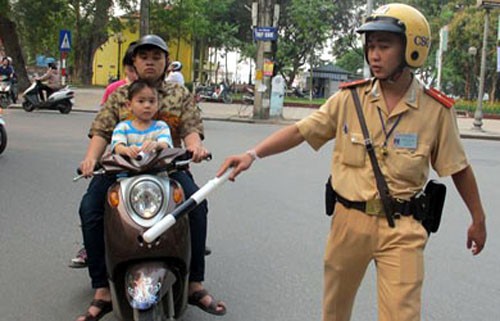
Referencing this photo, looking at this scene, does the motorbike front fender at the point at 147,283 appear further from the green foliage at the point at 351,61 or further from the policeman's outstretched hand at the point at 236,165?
the green foliage at the point at 351,61

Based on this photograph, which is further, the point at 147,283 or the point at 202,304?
the point at 202,304

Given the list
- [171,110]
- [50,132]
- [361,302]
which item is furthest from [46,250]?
[50,132]

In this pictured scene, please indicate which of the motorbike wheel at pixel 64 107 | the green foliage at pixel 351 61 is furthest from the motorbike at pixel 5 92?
the green foliage at pixel 351 61

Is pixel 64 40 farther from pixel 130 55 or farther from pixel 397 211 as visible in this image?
pixel 397 211

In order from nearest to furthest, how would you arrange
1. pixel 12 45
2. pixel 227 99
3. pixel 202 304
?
pixel 202 304 → pixel 12 45 → pixel 227 99

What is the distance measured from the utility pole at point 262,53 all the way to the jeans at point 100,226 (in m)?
15.6

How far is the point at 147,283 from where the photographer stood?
2.98m

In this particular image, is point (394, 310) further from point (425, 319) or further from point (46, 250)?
point (46, 250)

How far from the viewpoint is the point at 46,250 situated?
5000mm

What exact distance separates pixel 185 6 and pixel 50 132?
2857 centimetres

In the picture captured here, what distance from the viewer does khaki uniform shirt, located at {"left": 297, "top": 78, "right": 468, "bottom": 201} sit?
2.64 metres

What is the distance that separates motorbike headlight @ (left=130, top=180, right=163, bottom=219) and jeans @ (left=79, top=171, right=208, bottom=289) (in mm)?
360

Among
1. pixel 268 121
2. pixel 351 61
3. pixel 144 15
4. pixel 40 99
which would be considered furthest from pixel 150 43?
pixel 351 61

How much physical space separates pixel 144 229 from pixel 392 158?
1.23m
